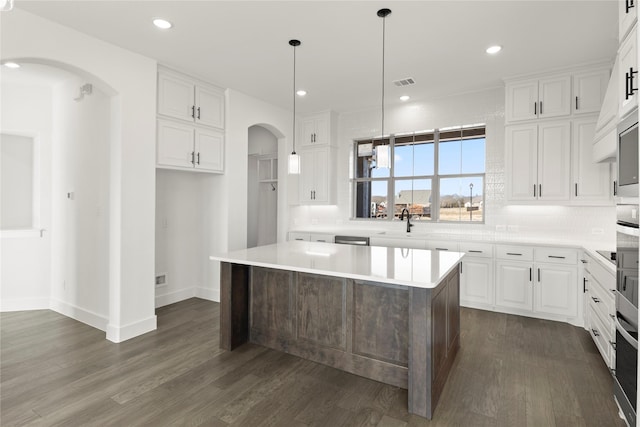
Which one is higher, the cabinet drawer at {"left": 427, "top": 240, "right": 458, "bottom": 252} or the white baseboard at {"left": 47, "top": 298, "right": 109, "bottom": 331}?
the cabinet drawer at {"left": 427, "top": 240, "right": 458, "bottom": 252}

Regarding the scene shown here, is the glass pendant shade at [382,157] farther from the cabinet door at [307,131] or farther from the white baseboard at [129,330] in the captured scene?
the cabinet door at [307,131]

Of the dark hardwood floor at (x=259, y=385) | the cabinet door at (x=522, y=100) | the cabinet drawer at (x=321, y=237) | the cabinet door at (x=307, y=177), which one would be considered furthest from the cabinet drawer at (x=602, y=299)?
the cabinet door at (x=307, y=177)

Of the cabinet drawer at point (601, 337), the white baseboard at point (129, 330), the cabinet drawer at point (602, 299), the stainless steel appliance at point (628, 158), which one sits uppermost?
the stainless steel appliance at point (628, 158)

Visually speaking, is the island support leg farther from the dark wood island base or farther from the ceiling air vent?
the ceiling air vent

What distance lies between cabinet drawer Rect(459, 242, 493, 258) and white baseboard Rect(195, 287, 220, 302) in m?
3.29

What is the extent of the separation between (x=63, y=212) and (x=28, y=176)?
78cm

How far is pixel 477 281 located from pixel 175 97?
427 cm

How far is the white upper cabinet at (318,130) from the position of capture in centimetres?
559

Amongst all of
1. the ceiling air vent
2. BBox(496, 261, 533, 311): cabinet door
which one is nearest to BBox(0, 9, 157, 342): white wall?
the ceiling air vent

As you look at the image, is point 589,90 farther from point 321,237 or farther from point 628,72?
point 321,237

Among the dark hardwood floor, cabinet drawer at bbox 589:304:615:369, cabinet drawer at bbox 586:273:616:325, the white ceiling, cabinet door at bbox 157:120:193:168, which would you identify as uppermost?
the white ceiling

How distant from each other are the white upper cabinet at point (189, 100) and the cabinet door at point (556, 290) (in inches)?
169

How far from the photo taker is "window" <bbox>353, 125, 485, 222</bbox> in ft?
15.8

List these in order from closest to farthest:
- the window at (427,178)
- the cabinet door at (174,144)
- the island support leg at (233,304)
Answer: the island support leg at (233,304) → the cabinet door at (174,144) → the window at (427,178)
